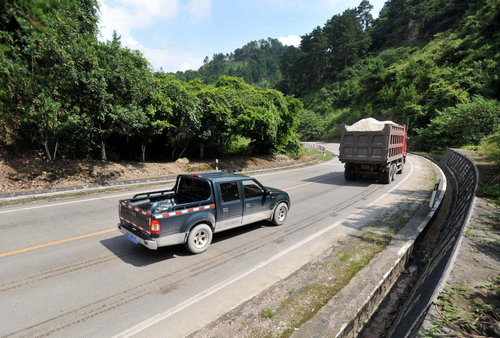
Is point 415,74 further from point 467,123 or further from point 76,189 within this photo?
point 76,189

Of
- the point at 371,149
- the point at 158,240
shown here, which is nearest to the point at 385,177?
the point at 371,149

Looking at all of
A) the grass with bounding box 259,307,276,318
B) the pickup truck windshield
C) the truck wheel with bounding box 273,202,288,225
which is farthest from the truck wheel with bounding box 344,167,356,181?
the grass with bounding box 259,307,276,318

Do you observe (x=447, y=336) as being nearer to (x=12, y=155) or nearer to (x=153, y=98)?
(x=153, y=98)

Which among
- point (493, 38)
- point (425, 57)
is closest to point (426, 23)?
point (425, 57)

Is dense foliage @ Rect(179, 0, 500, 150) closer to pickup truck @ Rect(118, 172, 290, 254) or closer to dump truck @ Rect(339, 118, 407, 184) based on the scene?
dump truck @ Rect(339, 118, 407, 184)

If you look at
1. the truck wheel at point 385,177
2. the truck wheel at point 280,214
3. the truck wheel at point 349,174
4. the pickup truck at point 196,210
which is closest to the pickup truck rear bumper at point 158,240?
the pickup truck at point 196,210

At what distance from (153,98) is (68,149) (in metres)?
5.11

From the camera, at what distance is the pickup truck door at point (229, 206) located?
6.04 m

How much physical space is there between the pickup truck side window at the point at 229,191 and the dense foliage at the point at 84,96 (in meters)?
7.76

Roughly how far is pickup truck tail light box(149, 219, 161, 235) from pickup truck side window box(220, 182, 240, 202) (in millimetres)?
1639

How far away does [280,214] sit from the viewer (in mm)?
7613

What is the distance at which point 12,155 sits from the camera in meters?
12.3

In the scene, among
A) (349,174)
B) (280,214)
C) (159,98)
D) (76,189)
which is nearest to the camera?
(280,214)

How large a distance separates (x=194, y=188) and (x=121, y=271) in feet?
7.79
